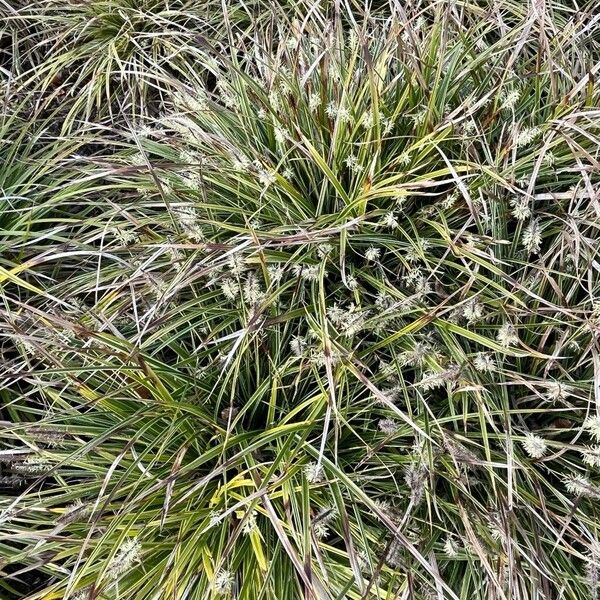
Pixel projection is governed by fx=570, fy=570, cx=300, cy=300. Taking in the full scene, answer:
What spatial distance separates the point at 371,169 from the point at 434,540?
103 centimetres

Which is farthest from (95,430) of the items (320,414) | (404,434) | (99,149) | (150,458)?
(99,149)

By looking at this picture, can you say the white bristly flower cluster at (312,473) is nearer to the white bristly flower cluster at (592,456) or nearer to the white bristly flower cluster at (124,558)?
the white bristly flower cluster at (124,558)

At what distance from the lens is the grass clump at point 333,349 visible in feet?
4.80

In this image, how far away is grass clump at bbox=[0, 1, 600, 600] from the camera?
1462 millimetres

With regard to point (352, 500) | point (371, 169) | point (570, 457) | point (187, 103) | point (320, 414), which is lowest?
point (570, 457)

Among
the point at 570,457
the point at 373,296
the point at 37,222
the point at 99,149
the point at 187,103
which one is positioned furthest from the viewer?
the point at 99,149

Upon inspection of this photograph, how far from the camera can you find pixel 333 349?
Answer: 4.95 ft

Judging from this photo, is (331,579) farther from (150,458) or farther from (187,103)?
(187,103)

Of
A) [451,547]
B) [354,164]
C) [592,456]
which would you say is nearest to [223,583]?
[451,547]

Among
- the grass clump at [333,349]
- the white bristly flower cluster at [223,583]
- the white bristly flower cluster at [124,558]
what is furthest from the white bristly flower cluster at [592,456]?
the white bristly flower cluster at [124,558]

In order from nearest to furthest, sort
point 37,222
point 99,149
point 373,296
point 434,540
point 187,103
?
1. point 434,540
2. point 373,296
3. point 187,103
4. point 37,222
5. point 99,149

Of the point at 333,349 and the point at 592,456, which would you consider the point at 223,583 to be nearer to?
the point at 333,349

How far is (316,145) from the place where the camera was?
183cm

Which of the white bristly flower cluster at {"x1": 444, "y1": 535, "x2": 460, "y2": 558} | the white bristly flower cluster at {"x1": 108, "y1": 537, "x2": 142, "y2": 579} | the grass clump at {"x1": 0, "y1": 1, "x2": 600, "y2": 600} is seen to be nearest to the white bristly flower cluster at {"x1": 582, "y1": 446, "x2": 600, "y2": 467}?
the grass clump at {"x1": 0, "y1": 1, "x2": 600, "y2": 600}
